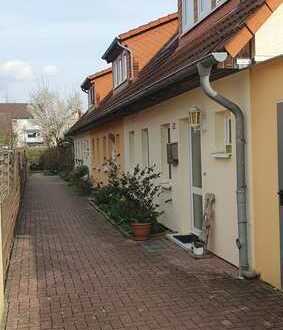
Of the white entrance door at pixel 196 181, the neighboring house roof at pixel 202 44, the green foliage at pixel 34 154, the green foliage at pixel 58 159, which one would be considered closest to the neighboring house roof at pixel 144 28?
the neighboring house roof at pixel 202 44

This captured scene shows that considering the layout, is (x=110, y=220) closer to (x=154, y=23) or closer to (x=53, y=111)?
(x=154, y=23)

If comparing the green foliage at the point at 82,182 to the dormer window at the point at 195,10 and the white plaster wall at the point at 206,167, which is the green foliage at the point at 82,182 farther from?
the dormer window at the point at 195,10

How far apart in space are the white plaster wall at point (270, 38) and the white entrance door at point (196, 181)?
3185mm

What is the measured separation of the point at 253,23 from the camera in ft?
22.0

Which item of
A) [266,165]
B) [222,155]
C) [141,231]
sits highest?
[222,155]

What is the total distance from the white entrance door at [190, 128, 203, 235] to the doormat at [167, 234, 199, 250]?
15 centimetres

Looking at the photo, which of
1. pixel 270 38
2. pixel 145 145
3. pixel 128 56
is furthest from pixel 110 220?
pixel 270 38

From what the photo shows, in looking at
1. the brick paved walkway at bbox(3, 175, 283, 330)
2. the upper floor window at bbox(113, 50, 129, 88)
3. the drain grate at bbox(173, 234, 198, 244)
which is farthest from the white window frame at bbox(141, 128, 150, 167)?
the upper floor window at bbox(113, 50, 129, 88)

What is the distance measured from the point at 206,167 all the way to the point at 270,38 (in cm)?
287

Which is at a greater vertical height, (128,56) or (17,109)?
(17,109)

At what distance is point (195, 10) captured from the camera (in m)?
11.9

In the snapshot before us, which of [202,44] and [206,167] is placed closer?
[206,167]

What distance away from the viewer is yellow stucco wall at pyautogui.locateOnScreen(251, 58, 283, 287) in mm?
6715

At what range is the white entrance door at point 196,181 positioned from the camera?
1007cm
